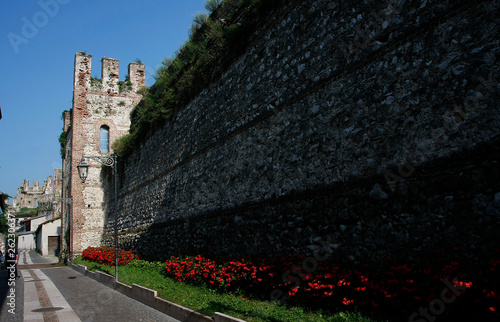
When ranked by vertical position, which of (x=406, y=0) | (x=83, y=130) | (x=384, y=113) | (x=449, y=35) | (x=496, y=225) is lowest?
(x=496, y=225)

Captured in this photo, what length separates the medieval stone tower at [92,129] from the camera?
1905 centimetres

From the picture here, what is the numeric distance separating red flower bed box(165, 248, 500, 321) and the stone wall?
296mm

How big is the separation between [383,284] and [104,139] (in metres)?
18.9

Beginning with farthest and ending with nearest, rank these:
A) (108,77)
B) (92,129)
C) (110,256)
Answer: (108,77) → (92,129) → (110,256)

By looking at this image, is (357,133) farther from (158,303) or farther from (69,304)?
(69,304)

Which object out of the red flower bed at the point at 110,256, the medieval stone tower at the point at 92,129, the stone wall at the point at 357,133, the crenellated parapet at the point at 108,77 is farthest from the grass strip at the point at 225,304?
the crenellated parapet at the point at 108,77

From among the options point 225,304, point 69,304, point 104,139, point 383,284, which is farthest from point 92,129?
point 383,284

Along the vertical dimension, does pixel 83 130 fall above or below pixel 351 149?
above

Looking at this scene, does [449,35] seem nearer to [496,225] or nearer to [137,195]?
[496,225]

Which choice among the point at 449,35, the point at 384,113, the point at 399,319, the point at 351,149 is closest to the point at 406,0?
the point at 449,35

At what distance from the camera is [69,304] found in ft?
26.2

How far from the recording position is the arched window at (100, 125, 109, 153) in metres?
19.9

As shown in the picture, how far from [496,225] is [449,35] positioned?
7.02 feet

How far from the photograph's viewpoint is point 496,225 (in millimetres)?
3512
